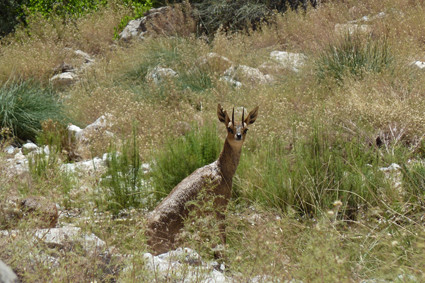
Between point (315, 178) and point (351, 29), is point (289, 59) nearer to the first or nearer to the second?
point (351, 29)

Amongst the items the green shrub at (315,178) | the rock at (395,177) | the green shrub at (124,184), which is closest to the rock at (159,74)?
the green shrub at (124,184)

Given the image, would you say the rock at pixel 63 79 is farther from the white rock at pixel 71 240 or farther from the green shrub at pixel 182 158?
the white rock at pixel 71 240

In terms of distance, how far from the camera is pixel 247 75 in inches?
338

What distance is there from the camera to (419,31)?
893cm

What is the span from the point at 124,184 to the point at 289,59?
196 inches

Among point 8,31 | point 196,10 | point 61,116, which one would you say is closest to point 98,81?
point 61,116

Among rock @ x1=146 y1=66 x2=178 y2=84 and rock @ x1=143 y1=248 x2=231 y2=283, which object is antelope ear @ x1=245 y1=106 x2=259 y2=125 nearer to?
rock @ x1=143 y1=248 x2=231 y2=283

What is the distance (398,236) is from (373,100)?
319 cm

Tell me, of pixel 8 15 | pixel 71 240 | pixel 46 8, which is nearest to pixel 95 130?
pixel 71 240

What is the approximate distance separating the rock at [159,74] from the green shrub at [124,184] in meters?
3.73

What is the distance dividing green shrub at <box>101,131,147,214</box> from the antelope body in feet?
3.08

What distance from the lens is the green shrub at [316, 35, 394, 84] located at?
742 cm

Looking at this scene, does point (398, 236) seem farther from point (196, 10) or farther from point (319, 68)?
point (196, 10)

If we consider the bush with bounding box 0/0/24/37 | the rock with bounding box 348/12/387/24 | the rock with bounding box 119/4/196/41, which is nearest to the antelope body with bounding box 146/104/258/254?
the rock with bounding box 348/12/387/24
